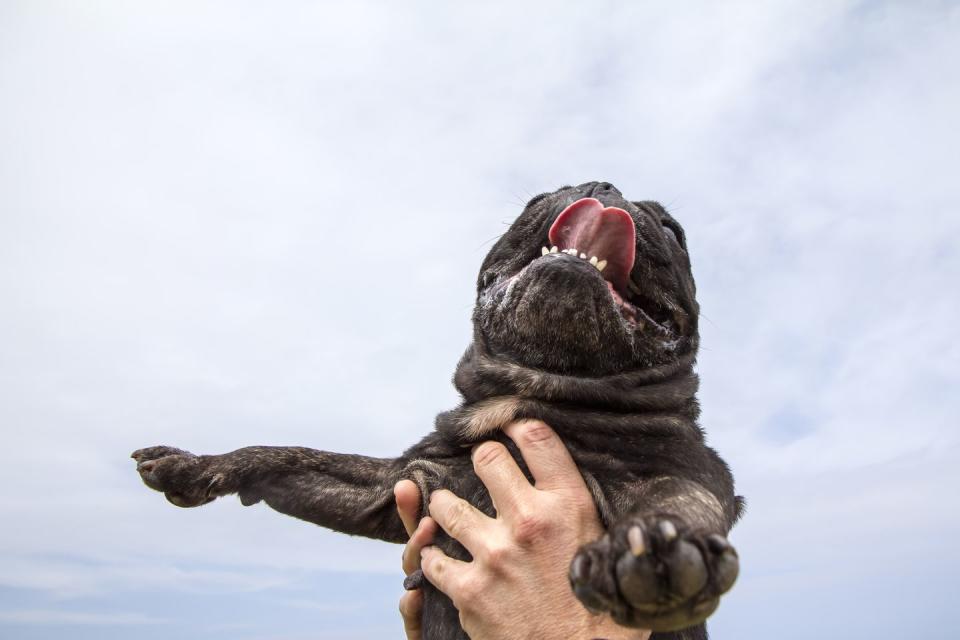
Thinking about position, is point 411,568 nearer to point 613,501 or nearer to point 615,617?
point 613,501

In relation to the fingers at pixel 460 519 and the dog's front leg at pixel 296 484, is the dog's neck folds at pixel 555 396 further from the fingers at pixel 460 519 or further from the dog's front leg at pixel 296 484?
the dog's front leg at pixel 296 484

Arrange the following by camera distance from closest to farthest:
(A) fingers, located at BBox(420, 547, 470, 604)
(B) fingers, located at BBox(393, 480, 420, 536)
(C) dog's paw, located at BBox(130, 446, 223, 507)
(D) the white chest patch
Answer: (A) fingers, located at BBox(420, 547, 470, 604)
(D) the white chest patch
(B) fingers, located at BBox(393, 480, 420, 536)
(C) dog's paw, located at BBox(130, 446, 223, 507)

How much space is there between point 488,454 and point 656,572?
1.41m

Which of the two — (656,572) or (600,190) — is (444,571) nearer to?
(656,572)

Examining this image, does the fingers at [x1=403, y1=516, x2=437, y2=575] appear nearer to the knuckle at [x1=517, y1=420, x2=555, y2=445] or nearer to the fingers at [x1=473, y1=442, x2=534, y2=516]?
the fingers at [x1=473, y1=442, x2=534, y2=516]

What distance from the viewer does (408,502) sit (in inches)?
163

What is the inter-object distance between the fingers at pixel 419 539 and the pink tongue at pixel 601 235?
1.85 meters

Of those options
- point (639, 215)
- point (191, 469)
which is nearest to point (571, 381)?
point (639, 215)

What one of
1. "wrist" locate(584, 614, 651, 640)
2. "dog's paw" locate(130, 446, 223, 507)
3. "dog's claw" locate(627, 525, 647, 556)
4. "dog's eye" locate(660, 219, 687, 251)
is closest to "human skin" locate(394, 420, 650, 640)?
"wrist" locate(584, 614, 651, 640)

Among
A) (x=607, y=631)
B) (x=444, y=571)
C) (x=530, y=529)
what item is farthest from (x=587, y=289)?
(x=607, y=631)

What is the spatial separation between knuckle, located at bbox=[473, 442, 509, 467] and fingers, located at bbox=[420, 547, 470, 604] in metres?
0.50

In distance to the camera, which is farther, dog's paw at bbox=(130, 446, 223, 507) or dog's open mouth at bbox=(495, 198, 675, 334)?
dog's open mouth at bbox=(495, 198, 675, 334)

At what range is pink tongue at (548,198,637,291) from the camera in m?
4.45

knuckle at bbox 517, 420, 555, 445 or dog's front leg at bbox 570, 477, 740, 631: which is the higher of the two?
knuckle at bbox 517, 420, 555, 445
